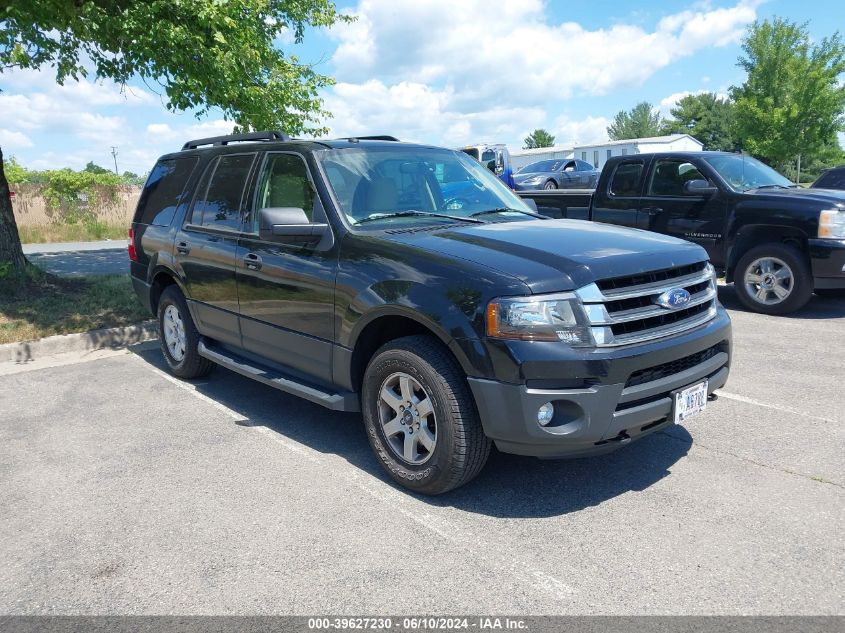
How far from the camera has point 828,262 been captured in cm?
752

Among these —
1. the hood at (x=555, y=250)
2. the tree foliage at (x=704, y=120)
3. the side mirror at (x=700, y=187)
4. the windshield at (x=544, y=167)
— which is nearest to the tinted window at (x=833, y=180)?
the side mirror at (x=700, y=187)

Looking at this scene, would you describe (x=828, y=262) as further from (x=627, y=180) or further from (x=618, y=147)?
(x=618, y=147)

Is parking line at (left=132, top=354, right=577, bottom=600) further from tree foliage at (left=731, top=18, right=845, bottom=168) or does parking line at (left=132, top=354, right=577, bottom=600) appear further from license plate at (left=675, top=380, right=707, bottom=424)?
Answer: tree foliage at (left=731, top=18, right=845, bottom=168)

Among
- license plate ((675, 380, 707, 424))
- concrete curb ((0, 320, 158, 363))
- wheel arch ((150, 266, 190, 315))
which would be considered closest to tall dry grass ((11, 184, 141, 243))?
concrete curb ((0, 320, 158, 363))

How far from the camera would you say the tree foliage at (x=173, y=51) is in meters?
7.32

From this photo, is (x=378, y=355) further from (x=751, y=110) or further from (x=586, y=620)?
(x=751, y=110)

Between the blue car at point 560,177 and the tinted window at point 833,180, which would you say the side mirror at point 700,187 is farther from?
the blue car at point 560,177

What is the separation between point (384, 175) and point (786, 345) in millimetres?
4618

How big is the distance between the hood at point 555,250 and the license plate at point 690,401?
0.67 m

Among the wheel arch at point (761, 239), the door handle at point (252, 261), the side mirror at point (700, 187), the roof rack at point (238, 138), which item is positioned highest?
the roof rack at point (238, 138)

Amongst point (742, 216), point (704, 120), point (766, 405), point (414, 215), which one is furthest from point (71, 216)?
point (704, 120)

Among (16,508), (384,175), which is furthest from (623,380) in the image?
(16,508)

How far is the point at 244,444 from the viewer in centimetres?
460

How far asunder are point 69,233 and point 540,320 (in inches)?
877
